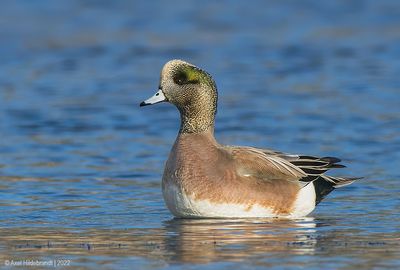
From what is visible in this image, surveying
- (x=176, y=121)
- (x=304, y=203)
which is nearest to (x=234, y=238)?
(x=304, y=203)

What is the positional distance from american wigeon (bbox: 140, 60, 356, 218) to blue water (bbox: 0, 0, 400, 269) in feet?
0.52

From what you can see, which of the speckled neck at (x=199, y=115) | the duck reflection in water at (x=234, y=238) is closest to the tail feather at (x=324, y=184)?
the duck reflection in water at (x=234, y=238)

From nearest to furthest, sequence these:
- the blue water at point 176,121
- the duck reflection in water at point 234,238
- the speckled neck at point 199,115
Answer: the duck reflection in water at point 234,238 < the blue water at point 176,121 < the speckled neck at point 199,115

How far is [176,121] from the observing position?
15.1m

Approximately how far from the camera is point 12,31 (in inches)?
861

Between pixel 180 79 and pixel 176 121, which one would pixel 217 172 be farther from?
pixel 176 121

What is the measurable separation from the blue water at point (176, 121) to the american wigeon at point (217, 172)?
16 centimetres

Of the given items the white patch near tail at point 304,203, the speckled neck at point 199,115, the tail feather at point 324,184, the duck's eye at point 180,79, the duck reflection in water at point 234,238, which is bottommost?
the duck reflection in water at point 234,238

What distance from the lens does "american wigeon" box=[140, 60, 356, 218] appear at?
904 centimetres

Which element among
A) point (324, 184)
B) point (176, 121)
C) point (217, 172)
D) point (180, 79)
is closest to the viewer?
point (217, 172)

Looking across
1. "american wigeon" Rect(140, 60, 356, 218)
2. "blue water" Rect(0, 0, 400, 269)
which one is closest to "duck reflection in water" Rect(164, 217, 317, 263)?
"blue water" Rect(0, 0, 400, 269)

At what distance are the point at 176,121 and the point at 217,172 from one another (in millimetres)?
6004

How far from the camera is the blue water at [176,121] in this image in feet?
26.8

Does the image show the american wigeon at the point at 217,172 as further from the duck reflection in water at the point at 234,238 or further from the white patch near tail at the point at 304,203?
the duck reflection in water at the point at 234,238
